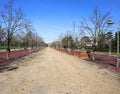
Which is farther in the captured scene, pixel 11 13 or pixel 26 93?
pixel 11 13

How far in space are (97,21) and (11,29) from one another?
12.8 m

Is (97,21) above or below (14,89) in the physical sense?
above

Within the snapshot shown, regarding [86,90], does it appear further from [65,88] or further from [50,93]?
[50,93]

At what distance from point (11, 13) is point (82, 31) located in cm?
1158

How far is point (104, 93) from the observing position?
28.2ft

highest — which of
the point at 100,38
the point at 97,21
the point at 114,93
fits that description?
the point at 97,21

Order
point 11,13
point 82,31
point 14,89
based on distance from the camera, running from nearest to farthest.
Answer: point 14,89 → point 11,13 → point 82,31

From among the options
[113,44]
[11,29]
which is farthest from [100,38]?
[113,44]

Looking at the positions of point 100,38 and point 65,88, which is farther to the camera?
point 100,38

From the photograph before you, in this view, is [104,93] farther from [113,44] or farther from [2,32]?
[113,44]

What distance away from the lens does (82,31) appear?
34125mm

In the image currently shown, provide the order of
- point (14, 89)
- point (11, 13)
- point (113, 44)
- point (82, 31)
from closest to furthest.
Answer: point (14, 89), point (11, 13), point (82, 31), point (113, 44)

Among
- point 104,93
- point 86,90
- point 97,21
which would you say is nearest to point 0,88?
point 86,90

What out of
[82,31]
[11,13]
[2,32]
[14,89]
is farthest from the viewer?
[82,31]
